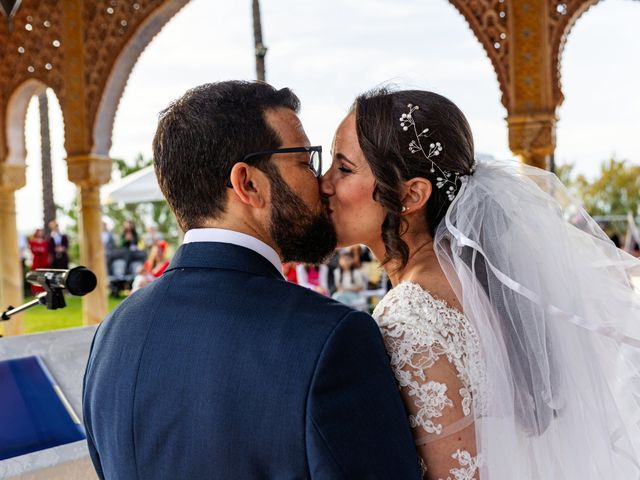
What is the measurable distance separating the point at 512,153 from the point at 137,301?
4.29 metres

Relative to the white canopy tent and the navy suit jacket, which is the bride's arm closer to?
the navy suit jacket

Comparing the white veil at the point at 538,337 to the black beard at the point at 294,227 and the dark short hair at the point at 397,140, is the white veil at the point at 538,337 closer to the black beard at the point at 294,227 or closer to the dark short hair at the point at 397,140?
the dark short hair at the point at 397,140

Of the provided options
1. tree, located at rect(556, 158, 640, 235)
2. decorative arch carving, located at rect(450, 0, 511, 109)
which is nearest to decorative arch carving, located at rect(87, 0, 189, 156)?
decorative arch carving, located at rect(450, 0, 511, 109)

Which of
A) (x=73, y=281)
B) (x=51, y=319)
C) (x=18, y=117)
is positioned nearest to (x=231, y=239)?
(x=73, y=281)

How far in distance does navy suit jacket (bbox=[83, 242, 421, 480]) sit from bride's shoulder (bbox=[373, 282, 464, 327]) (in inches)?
10.9

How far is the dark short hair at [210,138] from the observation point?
1380 millimetres

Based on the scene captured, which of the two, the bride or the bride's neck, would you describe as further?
the bride's neck

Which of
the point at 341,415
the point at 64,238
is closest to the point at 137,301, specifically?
the point at 341,415

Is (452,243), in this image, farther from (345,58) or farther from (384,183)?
(345,58)

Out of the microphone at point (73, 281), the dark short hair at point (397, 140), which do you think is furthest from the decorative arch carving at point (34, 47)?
the dark short hair at point (397, 140)

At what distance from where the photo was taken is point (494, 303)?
1.77m

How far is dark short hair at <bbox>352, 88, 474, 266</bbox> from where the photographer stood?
1720mm

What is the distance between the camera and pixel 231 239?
1391mm

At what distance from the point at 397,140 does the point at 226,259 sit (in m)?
0.56
